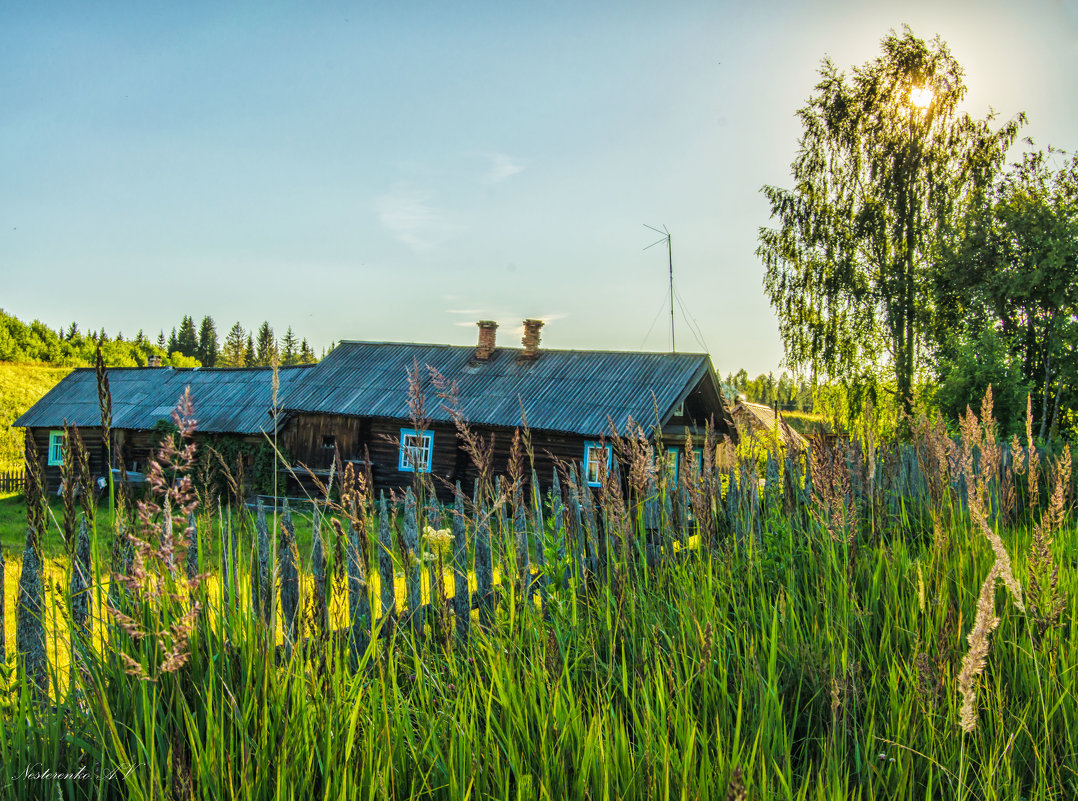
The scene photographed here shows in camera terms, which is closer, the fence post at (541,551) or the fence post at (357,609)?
the fence post at (357,609)

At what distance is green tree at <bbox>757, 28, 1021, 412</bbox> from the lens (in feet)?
59.9

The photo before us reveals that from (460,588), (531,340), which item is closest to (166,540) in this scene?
(460,588)

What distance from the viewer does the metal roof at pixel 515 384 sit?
57.0ft

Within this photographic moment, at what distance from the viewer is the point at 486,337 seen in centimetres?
2086

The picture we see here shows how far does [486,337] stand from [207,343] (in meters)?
77.5

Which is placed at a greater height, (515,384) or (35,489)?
(515,384)

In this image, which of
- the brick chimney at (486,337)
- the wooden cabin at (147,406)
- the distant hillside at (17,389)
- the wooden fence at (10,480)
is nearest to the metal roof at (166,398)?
the wooden cabin at (147,406)

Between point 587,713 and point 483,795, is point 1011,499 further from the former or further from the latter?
point 483,795

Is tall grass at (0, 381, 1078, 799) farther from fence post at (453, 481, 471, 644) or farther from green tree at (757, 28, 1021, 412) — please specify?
green tree at (757, 28, 1021, 412)

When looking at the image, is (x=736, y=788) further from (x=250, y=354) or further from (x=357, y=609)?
(x=250, y=354)

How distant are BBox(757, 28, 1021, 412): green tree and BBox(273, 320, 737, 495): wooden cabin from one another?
3.83 m

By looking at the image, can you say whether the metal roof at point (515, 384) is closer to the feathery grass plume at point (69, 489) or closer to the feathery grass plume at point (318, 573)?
the feathery grass plume at point (318, 573)

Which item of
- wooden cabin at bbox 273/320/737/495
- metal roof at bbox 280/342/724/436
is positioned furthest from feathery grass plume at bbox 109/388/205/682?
wooden cabin at bbox 273/320/737/495

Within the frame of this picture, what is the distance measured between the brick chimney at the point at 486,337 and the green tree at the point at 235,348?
77.2 metres
